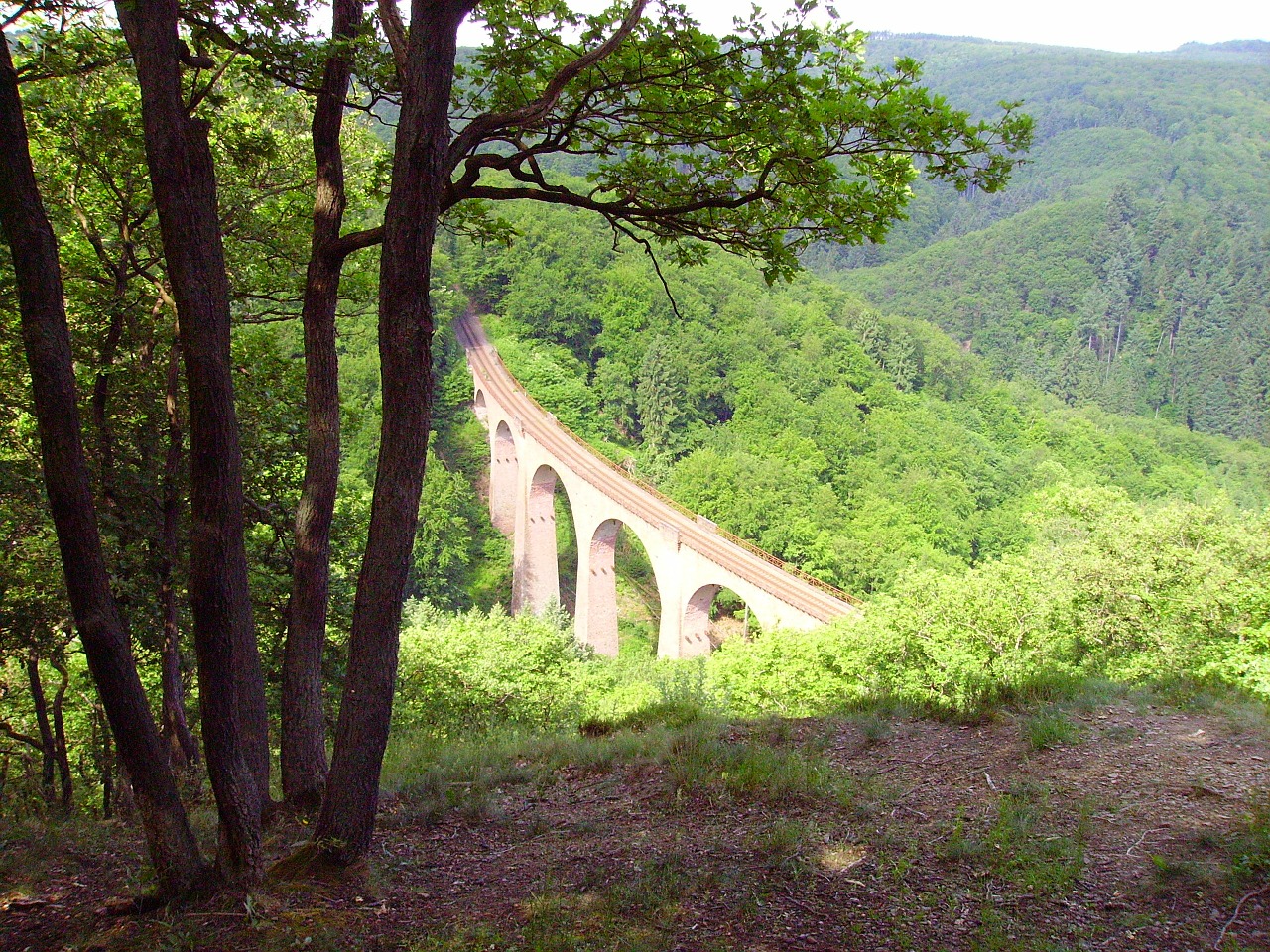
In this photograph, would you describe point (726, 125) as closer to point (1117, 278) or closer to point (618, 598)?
point (618, 598)

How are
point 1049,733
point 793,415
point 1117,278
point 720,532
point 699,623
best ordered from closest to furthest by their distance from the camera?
point 1049,733 → point 699,623 → point 720,532 → point 793,415 → point 1117,278

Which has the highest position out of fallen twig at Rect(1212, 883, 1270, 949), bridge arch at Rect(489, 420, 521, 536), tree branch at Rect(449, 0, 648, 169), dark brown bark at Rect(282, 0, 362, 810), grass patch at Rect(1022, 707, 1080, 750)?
tree branch at Rect(449, 0, 648, 169)

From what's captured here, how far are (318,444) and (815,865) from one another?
3.01m

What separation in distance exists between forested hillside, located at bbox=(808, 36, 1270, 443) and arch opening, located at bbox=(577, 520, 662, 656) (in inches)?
2487

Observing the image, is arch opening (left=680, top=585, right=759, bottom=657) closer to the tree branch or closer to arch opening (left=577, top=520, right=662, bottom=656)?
arch opening (left=577, top=520, right=662, bottom=656)

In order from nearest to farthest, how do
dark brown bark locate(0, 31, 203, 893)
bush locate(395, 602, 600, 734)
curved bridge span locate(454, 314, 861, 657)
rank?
1. dark brown bark locate(0, 31, 203, 893)
2. bush locate(395, 602, 600, 734)
3. curved bridge span locate(454, 314, 861, 657)

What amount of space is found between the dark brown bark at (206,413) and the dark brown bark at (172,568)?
350cm

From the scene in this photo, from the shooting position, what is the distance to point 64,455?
2.84 m

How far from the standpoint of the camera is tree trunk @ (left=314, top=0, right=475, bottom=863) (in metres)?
3.15

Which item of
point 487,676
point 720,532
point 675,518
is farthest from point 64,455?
point 720,532

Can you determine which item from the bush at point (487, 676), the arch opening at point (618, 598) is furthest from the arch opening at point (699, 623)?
the bush at point (487, 676)

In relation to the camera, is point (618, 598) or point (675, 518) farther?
point (618, 598)

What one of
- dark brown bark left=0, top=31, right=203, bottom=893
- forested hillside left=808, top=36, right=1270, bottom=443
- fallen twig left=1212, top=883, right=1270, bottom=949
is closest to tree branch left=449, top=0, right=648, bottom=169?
dark brown bark left=0, top=31, right=203, bottom=893

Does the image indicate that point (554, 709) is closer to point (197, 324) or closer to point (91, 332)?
point (91, 332)
